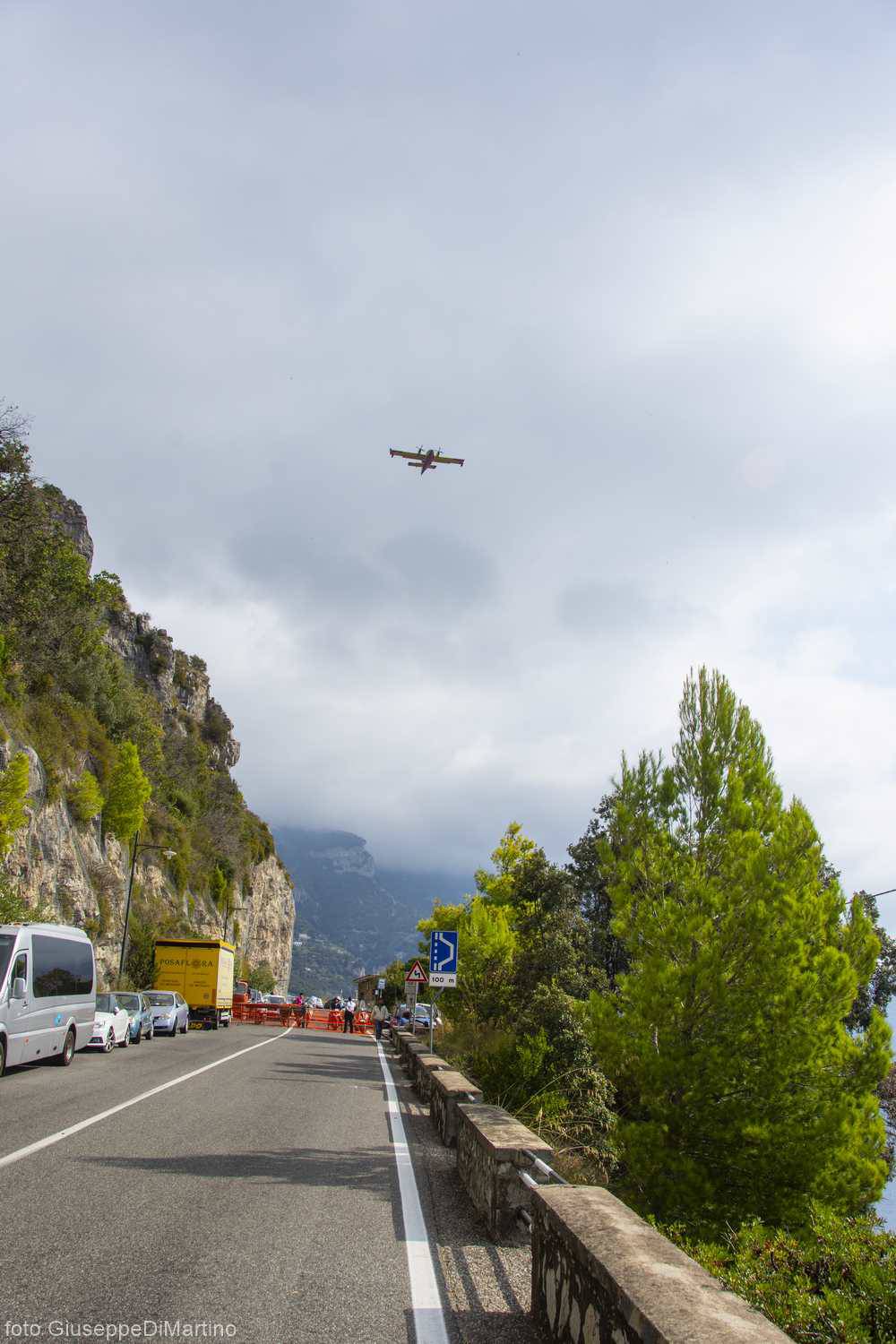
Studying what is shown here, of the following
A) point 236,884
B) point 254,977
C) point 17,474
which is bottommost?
point 254,977

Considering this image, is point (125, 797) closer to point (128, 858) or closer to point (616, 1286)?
point (128, 858)

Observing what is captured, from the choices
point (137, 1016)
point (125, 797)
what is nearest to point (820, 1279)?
point (137, 1016)

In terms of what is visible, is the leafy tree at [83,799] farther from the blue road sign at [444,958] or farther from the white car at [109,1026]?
the blue road sign at [444,958]

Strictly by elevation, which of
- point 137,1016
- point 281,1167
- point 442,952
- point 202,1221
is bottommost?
point 137,1016

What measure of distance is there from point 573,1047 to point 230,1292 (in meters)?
14.8

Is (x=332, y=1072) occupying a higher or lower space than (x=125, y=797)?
lower

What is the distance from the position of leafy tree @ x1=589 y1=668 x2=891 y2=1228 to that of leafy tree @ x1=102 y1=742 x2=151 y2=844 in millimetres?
40943

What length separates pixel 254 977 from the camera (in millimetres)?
84375

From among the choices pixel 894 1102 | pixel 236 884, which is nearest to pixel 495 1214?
pixel 894 1102

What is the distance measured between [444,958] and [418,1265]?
465 inches

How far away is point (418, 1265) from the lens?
5.28 metres

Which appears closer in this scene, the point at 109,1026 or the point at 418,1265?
the point at 418,1265

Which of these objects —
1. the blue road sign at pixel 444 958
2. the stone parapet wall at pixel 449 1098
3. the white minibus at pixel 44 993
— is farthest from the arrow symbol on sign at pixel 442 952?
the white minibus at pixel 44 993

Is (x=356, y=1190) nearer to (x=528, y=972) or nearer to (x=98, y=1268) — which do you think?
(x=98, y=1268)
